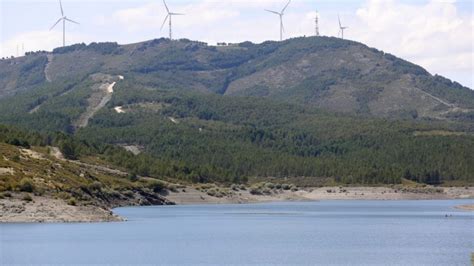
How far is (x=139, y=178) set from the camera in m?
184

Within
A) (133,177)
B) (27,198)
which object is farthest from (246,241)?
(133,177)

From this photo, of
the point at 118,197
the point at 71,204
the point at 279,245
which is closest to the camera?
the point at 279,245

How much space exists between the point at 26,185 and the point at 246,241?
31450 millimetres

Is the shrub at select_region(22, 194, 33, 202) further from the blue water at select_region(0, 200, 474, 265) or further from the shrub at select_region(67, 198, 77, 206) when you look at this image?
the blue water at select_region(0, 200, 474, 265)

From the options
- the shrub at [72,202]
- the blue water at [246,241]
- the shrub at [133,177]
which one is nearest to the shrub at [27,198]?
the shrub at [72,202]

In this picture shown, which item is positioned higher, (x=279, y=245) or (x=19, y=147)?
(x=19, y=147)

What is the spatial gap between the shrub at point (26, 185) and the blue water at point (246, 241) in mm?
9828

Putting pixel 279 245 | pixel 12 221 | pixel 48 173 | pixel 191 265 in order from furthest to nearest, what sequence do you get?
pixel 48 173 < pixel 12 221 < pixel 279 245 < pixel 191 265

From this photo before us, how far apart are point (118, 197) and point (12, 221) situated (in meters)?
51.9

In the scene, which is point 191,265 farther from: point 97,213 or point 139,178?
point 139,178

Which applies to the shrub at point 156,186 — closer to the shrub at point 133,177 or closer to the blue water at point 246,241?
the shrub at point 133,177

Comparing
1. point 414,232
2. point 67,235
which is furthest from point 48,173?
point 414,232

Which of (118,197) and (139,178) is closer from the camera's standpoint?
(118,197)

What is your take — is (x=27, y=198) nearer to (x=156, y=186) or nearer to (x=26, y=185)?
(x=26, y=185)
